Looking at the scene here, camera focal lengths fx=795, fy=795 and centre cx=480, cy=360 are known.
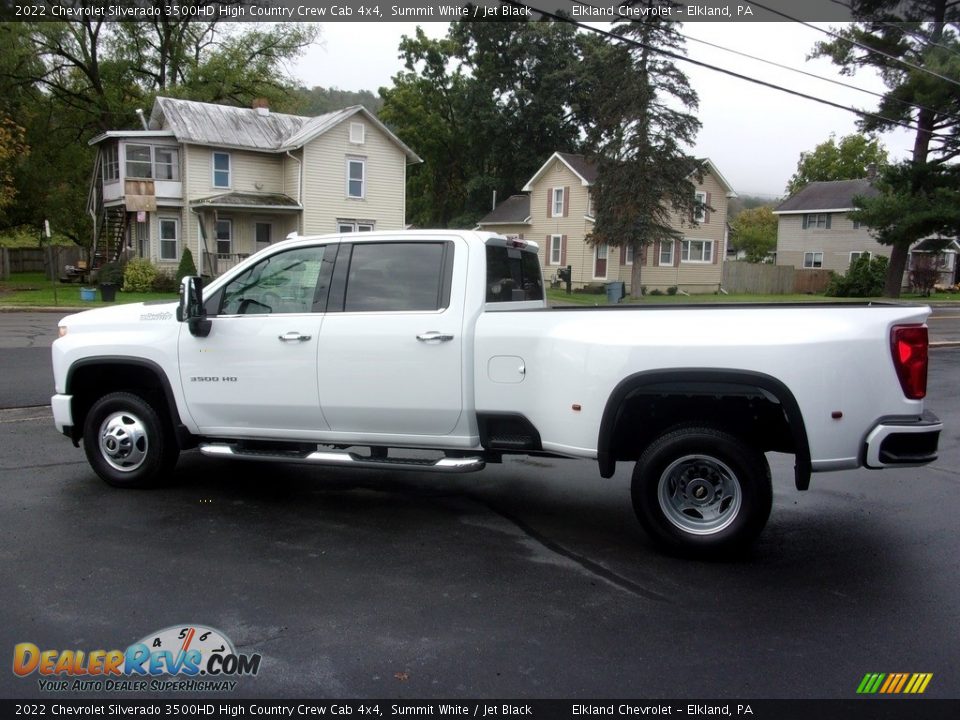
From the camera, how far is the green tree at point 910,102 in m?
29.1

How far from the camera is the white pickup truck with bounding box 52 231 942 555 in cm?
454

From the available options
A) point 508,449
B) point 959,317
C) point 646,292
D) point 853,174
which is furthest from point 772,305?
point 853,174

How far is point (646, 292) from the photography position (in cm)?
4153

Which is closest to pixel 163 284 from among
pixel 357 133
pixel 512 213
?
pixel 357 133

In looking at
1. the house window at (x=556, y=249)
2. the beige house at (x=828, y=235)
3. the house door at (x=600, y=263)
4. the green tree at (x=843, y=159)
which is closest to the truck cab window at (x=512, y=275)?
the house door at (x=600, y=263)

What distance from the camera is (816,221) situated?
2074 inches

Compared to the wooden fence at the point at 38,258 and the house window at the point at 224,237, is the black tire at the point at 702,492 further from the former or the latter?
the wooden fence at the point at 38,258

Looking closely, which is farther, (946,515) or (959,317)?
(959,317)

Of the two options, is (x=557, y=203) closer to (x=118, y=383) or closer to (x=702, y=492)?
(x=118, y=383)

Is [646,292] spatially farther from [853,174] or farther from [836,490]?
[853,174]

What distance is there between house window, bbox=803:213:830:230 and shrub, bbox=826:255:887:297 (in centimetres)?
1240

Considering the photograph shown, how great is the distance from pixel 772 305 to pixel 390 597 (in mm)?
2859

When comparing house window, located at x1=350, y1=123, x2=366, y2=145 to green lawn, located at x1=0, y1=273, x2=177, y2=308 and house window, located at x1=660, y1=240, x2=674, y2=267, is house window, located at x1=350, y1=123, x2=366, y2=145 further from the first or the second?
house window, located at x1=660, y1=240, x2=674, y2=267

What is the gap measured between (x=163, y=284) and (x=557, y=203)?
21.4 metres
